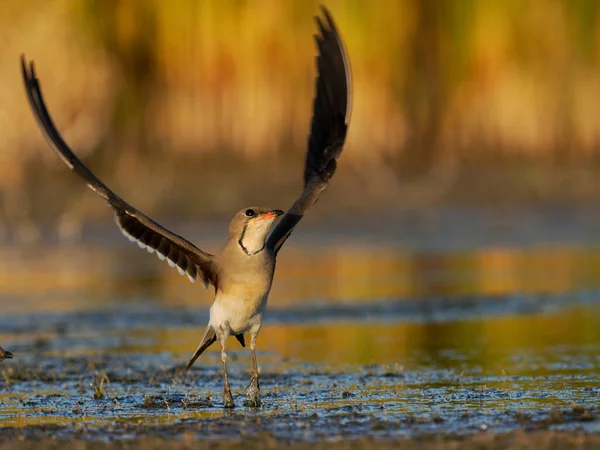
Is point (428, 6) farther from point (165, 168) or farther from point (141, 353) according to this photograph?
point (141, 353)

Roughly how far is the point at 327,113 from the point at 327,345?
93.8 inches

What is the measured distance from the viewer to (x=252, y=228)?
10164 millimetres

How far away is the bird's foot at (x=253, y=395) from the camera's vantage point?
9.93m

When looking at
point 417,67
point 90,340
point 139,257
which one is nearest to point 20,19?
point 139,257

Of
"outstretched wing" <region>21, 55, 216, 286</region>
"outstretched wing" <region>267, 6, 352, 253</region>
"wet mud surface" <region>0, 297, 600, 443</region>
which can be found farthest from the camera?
"outstretched wing" <region>267, 6, 352, 253</region>

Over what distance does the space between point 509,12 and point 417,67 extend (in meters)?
1.79

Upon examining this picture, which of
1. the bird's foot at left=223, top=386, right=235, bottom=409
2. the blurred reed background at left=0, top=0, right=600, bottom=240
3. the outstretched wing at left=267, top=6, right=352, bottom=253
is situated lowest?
the bird's foot at left=223, top=386, right=235, bottom=409

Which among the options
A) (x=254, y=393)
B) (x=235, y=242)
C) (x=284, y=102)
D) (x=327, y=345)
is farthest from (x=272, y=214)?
(x=284, y=102)

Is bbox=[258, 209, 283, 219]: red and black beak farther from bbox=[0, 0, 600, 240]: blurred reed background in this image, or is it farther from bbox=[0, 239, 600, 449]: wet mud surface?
bbox=[0, 0, 600, 240]: blurred reed background

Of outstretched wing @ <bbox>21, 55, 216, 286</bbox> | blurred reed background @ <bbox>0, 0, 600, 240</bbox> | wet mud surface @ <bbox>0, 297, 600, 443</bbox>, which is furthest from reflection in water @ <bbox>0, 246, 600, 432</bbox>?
blurred reed background @ <bbox>0, 0, 600, 240</bbox>

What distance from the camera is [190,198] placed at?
23062mm

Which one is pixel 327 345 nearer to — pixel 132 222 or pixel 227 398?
pixel 132 222

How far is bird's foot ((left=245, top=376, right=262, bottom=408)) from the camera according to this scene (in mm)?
9930

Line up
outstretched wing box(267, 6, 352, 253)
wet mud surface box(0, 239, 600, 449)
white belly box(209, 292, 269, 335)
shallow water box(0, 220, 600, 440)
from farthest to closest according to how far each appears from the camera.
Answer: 1. outstretched wing box(267, 6, 352, 253)
2. white belly box(209, 292, 269, 335)
3. shallow water box(0, 220, 600, 440)
4. wet mud surface box(0, 239, 600, 449)
